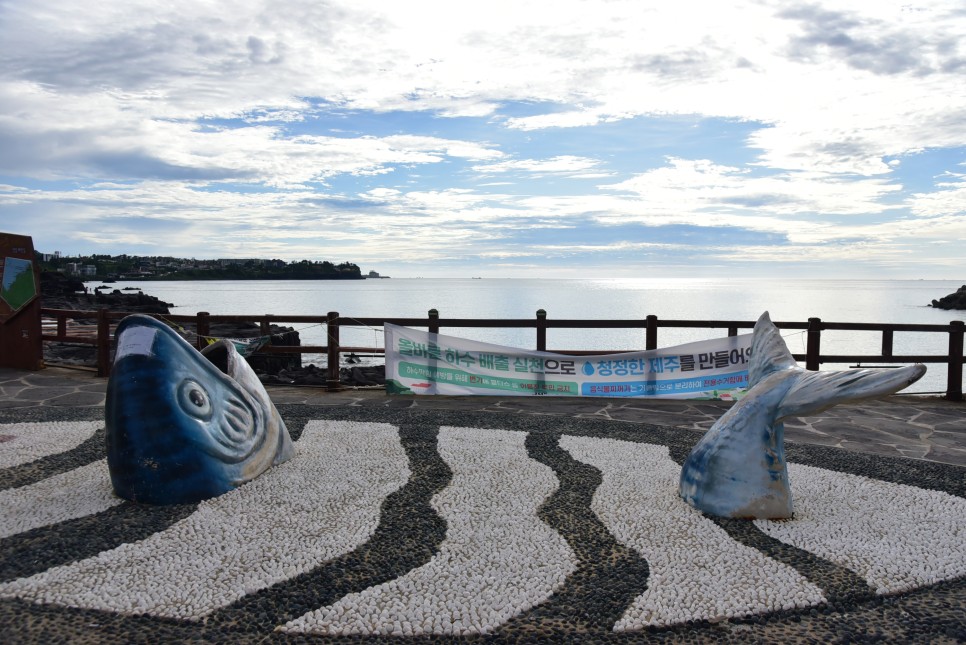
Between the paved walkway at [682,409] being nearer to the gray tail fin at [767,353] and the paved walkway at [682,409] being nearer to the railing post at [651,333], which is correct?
the railing post at [651,333]

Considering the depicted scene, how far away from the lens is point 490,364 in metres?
8.76

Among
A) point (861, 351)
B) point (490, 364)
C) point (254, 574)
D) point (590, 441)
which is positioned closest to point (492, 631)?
point (254, 574)

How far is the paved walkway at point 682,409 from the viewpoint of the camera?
636 centimetres

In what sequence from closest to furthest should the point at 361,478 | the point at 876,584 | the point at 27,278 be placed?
the point at 876,584 → the point at 361,478 → the point at 27,278

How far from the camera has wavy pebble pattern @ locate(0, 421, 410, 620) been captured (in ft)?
10.1

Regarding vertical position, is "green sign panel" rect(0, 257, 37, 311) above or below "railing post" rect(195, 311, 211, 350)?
above

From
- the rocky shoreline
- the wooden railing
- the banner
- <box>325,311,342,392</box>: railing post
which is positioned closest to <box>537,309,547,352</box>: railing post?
the wooden railing

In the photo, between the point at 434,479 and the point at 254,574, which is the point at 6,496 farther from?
the point at 434,479

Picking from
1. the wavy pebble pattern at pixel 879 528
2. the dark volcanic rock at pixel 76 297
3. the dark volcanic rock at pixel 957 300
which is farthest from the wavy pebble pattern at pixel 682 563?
the dark volcanic rock at pixel 957 300

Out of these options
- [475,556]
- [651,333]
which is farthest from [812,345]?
[475,556]

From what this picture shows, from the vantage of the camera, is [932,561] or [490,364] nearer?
[932,561]

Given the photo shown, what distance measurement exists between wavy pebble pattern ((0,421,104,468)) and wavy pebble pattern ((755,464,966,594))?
18.0ft

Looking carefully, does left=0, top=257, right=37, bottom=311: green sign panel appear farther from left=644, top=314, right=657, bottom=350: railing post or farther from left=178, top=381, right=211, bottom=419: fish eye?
left=644, top=314, right=657, bottom=350: railing post

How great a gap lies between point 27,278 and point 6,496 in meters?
7.25
